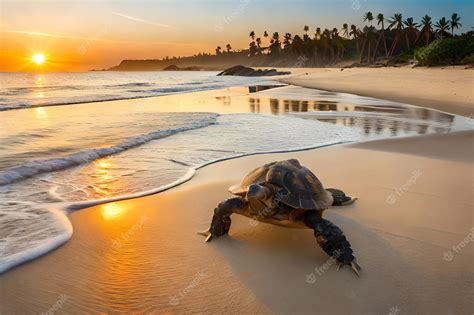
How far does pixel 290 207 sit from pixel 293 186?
0.74ft

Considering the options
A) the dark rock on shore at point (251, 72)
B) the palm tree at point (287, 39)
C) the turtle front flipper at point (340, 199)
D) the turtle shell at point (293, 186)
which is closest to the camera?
the turtle shell at point (293, 186)

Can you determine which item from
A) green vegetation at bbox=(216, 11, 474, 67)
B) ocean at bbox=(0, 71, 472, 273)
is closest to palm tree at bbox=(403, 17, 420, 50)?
green vegetation at bbox=(216, 11, 474, 67)

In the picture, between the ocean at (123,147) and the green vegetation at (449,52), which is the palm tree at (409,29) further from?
the ocean at (123,147)

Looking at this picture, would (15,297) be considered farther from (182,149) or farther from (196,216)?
(182,149)

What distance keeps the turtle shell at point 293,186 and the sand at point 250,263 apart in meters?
0.47

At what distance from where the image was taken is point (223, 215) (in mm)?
4266

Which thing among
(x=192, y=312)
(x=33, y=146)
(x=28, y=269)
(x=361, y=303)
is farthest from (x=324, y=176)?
(x=33, y=146)

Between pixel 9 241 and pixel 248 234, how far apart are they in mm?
2594

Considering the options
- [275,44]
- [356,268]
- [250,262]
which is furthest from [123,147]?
[275,44]

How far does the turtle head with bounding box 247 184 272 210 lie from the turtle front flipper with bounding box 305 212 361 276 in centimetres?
53

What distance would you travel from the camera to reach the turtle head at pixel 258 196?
3861 millimetres

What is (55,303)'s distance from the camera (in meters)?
3.16

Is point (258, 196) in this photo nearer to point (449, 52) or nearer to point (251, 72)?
point (449, 52)

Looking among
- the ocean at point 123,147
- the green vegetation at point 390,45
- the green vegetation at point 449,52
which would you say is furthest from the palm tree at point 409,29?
the ocean at point 123,147
